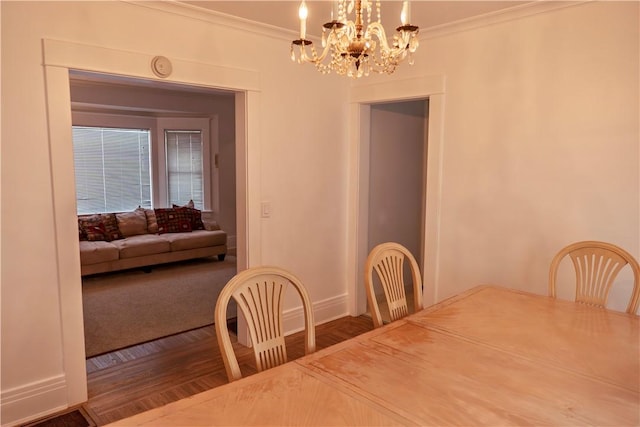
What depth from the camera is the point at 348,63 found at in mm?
1929

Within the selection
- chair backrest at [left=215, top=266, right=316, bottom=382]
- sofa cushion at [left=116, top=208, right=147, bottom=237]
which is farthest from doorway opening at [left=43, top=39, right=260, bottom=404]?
sofa cushion at [left=116, top=208, right=147, bottom=237]

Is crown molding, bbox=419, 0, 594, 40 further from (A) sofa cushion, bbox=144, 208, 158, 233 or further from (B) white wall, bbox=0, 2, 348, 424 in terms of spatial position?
(A) sofa cushion, bbox=144, 208, 158, 233

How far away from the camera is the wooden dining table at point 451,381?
127cm

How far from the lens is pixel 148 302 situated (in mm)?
4691

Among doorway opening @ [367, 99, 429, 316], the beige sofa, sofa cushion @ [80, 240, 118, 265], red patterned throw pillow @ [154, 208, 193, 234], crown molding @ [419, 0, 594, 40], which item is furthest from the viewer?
red patterned throw pillow @ [154, 208, 193, 234]

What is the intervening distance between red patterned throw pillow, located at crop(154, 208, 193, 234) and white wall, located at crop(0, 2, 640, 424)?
3.17 meters

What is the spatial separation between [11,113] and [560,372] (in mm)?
2775

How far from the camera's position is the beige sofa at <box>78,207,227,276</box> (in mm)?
5596

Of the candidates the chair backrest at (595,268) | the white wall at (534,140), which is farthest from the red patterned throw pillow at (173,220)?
the chair backrest at (595,268)

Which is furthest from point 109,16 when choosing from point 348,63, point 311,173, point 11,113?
point 311,173

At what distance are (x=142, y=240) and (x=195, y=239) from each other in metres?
0.70

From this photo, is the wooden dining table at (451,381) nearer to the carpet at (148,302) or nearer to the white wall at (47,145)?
the white wall at (47,145)

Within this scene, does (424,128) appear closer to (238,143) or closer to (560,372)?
(238,143)

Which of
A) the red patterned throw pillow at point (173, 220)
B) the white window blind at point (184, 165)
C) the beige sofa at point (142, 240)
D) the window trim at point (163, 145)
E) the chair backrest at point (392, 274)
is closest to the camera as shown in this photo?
the chair backrest at point (392, 274)
